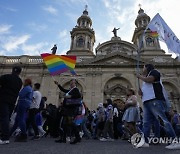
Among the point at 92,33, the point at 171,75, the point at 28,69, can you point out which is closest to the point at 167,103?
the point at 171,75

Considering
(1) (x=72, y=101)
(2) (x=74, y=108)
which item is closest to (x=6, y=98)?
(1) (x=72, y=101)

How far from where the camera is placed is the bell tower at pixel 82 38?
29516 mm

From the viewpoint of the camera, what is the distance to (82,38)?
31406 mm

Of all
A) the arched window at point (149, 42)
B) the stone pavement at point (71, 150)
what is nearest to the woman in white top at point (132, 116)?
the stone pavement at point (71, 150)

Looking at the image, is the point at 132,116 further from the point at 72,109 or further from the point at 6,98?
the point at 6,98

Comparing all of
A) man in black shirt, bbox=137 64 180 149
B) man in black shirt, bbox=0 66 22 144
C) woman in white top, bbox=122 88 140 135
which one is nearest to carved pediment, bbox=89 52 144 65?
woman in white top, bbox=122 88 140 135

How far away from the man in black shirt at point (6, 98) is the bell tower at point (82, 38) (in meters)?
23.8

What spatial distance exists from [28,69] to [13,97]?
20.3 meters

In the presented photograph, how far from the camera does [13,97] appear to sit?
497 cm

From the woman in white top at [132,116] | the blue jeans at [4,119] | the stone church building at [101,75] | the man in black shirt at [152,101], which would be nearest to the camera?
the man in black shirt at [152,101]

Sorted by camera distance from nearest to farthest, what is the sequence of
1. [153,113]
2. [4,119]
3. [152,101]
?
[153,113]
[152,101]
[4,119]

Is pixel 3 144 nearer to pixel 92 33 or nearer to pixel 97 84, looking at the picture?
pixel 97 84

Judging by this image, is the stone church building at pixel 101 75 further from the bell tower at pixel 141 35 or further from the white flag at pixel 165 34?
the white flag at pixel 165 34

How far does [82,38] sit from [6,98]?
2766 centimetres
